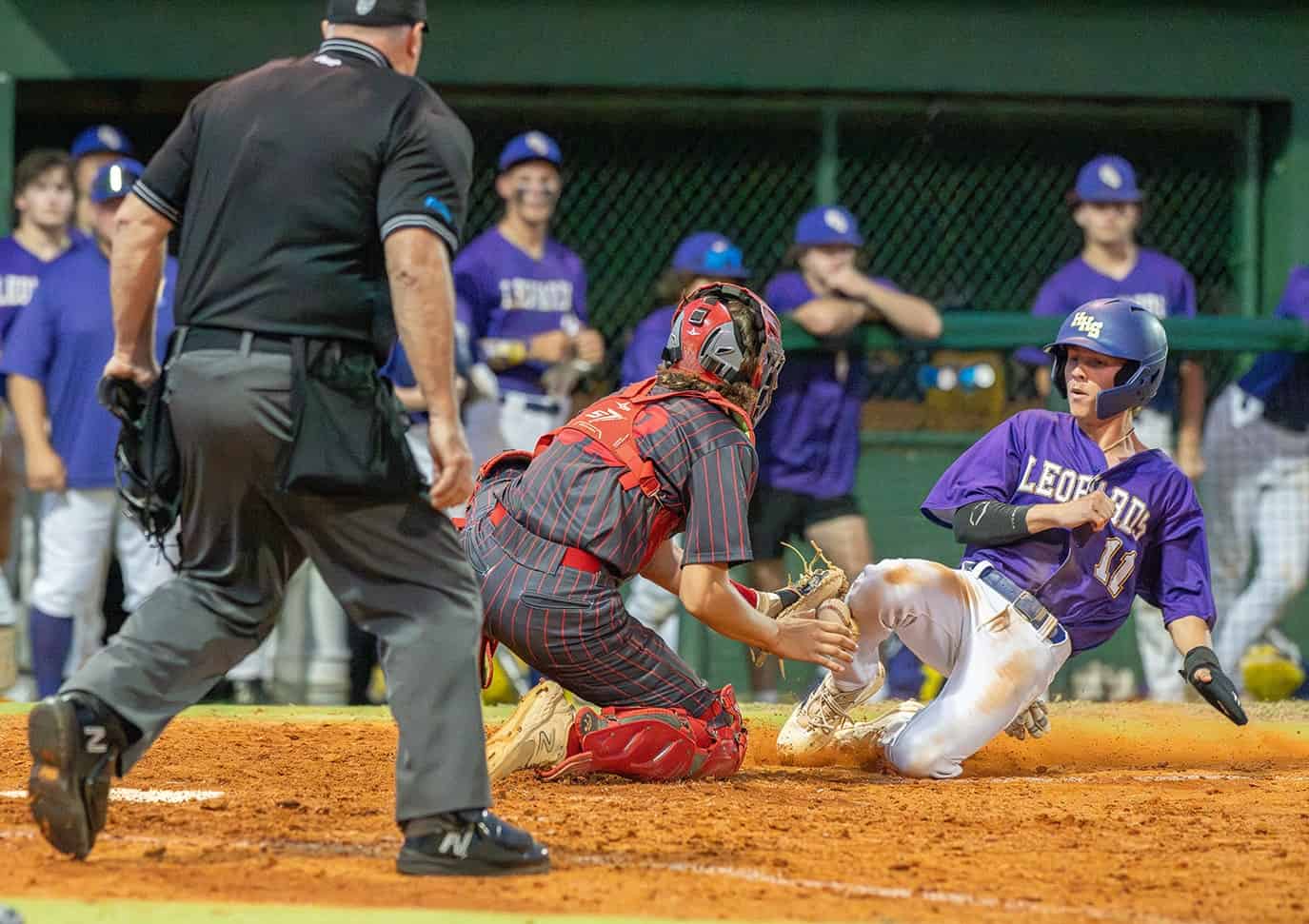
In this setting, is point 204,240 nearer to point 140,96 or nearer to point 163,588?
point 163,588

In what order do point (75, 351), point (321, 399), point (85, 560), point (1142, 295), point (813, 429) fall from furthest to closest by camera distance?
point (1142, 295) < point (813, 429) < point (75, 351) < point (85, 560) < point (321, 399)

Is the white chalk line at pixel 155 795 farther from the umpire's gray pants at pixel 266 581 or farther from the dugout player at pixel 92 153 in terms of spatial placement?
the dugout player at pixel 92 153

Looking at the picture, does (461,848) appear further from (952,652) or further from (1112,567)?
(1112,567)

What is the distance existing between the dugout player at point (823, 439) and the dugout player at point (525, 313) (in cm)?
93

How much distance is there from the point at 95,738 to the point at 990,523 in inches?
107

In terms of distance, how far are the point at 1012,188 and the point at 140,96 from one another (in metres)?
4.86

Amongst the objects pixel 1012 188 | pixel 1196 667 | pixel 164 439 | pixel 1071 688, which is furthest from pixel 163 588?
pixel 1012 188

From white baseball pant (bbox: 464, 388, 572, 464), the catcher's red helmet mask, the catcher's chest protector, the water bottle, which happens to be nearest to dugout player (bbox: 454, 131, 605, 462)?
white baseball pant (bbox: 464, 388, 572, 464)

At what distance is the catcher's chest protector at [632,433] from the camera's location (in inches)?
191

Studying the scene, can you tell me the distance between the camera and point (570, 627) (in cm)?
486

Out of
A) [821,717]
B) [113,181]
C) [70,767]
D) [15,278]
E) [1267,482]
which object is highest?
[113,181]

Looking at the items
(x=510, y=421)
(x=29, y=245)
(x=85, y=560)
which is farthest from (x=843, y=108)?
(x=85, y=560)

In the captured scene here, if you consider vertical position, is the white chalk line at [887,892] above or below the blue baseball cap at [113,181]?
below

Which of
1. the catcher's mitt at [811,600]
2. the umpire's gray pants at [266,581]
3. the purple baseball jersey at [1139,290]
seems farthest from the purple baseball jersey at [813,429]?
the umpire's gray pants at [266,581]
